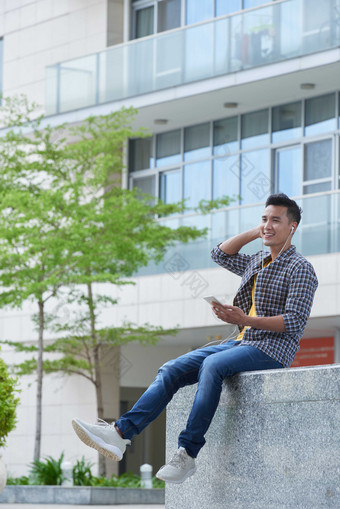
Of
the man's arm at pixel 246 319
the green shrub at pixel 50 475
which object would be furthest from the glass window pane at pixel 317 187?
the man's arm at pixel 246 319

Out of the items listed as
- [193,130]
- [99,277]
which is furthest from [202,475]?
[193,130]

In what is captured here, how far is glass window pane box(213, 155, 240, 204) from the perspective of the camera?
22.6 m

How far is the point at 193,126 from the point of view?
77.5 ft

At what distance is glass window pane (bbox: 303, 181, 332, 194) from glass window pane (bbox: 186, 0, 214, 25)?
15.6ft

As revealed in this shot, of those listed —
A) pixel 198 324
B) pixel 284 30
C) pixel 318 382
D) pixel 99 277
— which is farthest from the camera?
pixel 198 324

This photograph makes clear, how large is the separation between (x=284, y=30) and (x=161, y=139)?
189 inches

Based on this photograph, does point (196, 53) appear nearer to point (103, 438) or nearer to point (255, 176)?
point (255, 176)

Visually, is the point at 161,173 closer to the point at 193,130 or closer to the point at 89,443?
the point at 193,130

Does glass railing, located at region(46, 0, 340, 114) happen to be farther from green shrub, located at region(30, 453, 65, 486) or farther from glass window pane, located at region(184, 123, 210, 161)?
green shrub, located at region(30, 453, 65, 486)

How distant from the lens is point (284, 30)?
67.2ft

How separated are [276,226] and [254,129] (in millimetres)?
16092

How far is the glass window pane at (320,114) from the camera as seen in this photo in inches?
829

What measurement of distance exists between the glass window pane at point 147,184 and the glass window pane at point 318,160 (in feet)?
13.3

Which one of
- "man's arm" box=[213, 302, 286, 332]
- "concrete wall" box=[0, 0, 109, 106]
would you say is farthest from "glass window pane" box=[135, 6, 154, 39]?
"man's arm" box=[213, 302, 286, 332]
